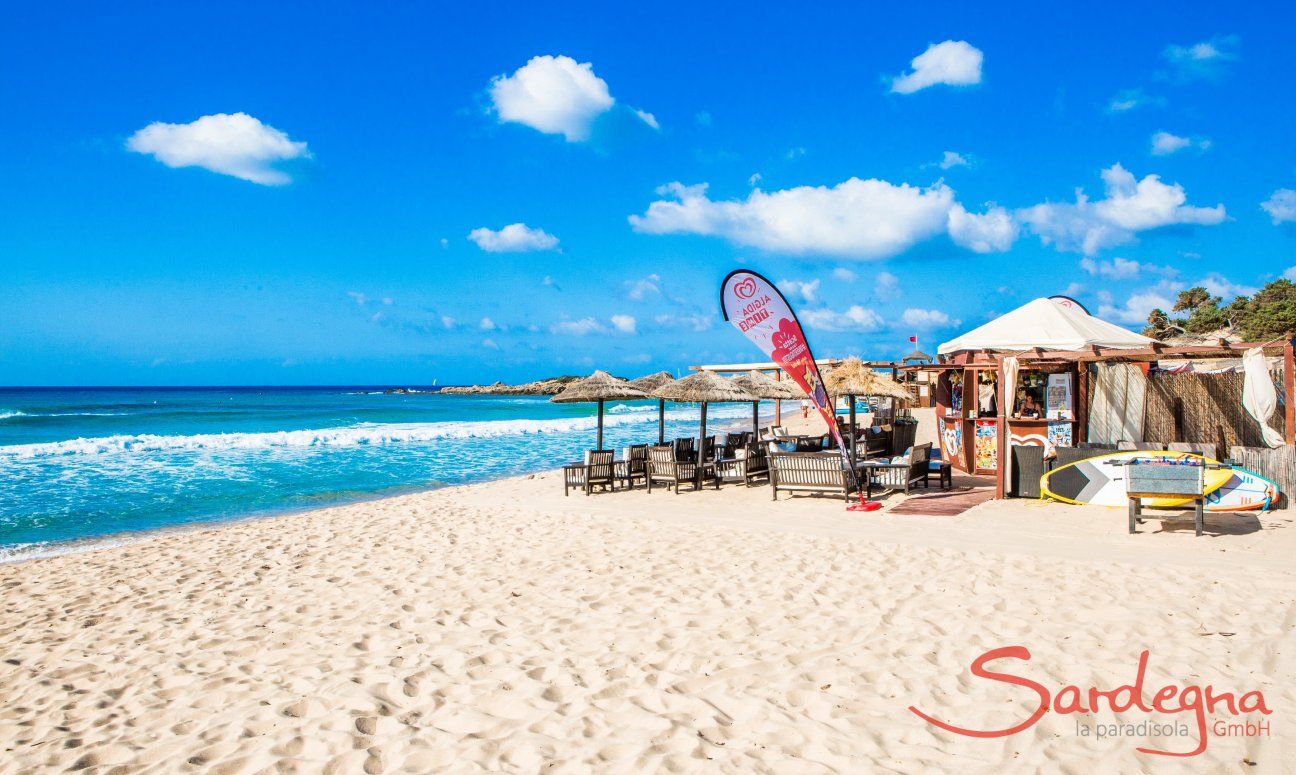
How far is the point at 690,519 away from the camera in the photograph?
9539 mm

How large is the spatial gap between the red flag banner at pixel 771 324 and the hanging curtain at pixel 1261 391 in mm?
5102

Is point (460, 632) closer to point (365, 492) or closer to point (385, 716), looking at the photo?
point (385, 716)

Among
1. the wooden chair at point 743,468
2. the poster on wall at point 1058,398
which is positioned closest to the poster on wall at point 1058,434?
the poster on wall at point 1058,398

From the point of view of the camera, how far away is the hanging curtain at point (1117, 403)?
11914mm

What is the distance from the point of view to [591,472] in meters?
12.0

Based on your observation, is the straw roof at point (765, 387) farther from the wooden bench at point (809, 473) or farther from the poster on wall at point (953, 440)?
the poster on wall at point (953, 440)

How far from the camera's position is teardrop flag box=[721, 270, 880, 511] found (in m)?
9.21

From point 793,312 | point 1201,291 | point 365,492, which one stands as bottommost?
point 365,492

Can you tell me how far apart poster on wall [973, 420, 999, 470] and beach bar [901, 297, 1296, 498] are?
0.05ft

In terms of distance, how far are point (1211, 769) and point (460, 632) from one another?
419cm

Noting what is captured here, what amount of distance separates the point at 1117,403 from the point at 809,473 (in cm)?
547

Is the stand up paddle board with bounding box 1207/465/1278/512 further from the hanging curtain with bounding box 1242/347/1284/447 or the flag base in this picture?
the flag base

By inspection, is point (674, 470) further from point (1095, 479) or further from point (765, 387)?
point (1095, 479)

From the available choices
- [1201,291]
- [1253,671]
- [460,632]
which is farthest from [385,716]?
[1201,291]
